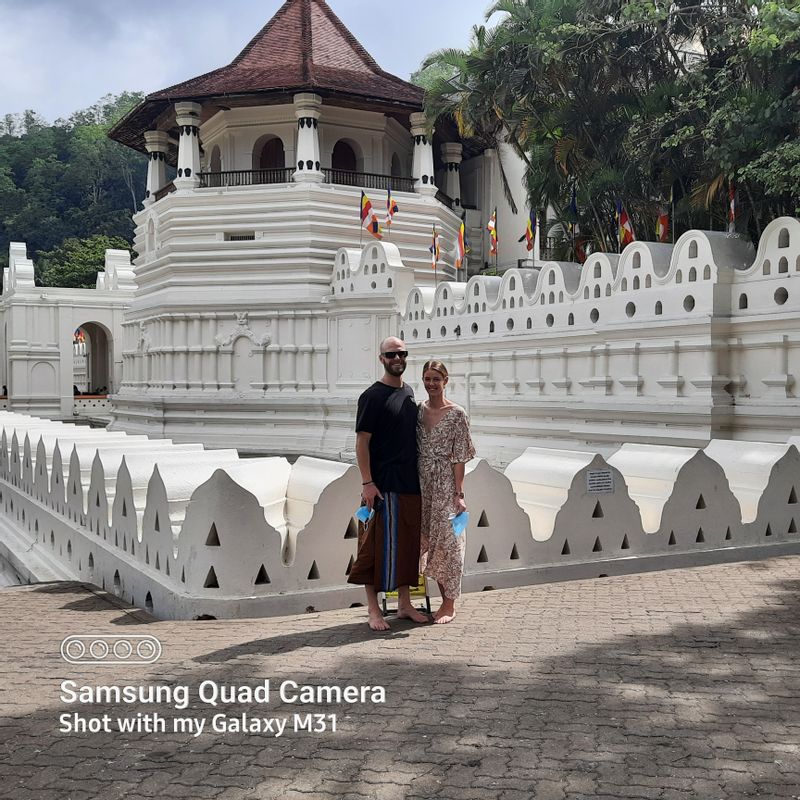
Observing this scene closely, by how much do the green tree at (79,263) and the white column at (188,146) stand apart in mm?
32962

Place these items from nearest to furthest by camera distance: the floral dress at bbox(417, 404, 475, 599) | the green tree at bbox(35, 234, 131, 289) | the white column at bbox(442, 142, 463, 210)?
the floral dress at bbox(417, 404, 475, 599)
the white column at bbox(442, 142, 463, 210)
the green tree at bbox(35, 234, 131, 289)

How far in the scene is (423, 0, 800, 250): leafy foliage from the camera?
1480 centimetres

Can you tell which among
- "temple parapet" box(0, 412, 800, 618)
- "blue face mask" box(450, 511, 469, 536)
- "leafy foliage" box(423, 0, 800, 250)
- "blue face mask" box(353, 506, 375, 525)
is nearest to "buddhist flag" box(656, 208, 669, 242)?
"leafy foliage" box(423, 0, 800, 250)

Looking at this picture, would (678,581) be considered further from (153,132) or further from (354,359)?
(153,132)

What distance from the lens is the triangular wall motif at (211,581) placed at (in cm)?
623

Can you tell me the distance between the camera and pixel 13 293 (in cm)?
4153

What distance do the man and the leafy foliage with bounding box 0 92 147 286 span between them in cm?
6764

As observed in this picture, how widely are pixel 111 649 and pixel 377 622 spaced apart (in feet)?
5.26

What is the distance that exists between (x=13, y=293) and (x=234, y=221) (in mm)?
18613

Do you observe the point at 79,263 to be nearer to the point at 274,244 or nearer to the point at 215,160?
the point at 215,160

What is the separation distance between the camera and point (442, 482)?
6070 mm

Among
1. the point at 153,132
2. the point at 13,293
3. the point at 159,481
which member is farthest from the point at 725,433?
the point at 13,293

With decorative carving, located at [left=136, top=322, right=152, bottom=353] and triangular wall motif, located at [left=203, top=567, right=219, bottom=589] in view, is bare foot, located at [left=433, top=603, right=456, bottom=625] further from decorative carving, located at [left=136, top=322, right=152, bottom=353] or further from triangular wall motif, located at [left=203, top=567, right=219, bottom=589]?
decorative carving, located at [left=136, top=322, right=152, bottom=353]

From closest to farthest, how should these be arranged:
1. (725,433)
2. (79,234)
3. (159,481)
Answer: (159,481)
(725,433)
(79,234)
